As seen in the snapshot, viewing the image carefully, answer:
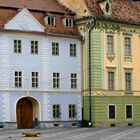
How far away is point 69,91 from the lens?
61.4 meters

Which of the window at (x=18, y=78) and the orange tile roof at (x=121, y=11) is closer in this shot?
the window at (x=18, y=78)

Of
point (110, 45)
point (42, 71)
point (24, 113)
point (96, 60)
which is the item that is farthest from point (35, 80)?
point (110, 45)

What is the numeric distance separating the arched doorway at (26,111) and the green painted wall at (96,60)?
20.9 feet

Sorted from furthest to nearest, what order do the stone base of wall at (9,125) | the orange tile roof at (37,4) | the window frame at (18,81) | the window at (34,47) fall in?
the orange tile roof at (37,4), the window at (34,47), the window frame at (18,81), the stone base of wall at (9,125)

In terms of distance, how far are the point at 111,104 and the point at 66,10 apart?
1081 cm

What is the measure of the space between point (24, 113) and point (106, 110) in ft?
28.5

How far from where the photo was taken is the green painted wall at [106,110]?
61531 mm

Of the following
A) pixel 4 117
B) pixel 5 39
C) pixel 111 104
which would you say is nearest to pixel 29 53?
pixel 5 39

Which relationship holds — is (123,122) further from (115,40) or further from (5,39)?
(5,39)

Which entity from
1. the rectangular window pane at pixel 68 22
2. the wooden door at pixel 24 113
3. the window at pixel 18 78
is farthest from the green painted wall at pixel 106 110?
the window at pixel 18 78

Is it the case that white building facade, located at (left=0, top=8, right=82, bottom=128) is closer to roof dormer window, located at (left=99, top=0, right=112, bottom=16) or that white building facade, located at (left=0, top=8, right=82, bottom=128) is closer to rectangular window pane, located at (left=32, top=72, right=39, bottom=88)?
A: rectangular window pane, located at (left=32, top=72, right=39, bottom=88)

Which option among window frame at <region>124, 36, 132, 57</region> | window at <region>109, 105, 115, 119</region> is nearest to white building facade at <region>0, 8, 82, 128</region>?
window at <region>109, 105, 115, 119</region>

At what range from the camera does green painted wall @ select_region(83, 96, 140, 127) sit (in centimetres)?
6153

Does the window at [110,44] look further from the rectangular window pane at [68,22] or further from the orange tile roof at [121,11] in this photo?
the rectangular window pane at [68,22]
